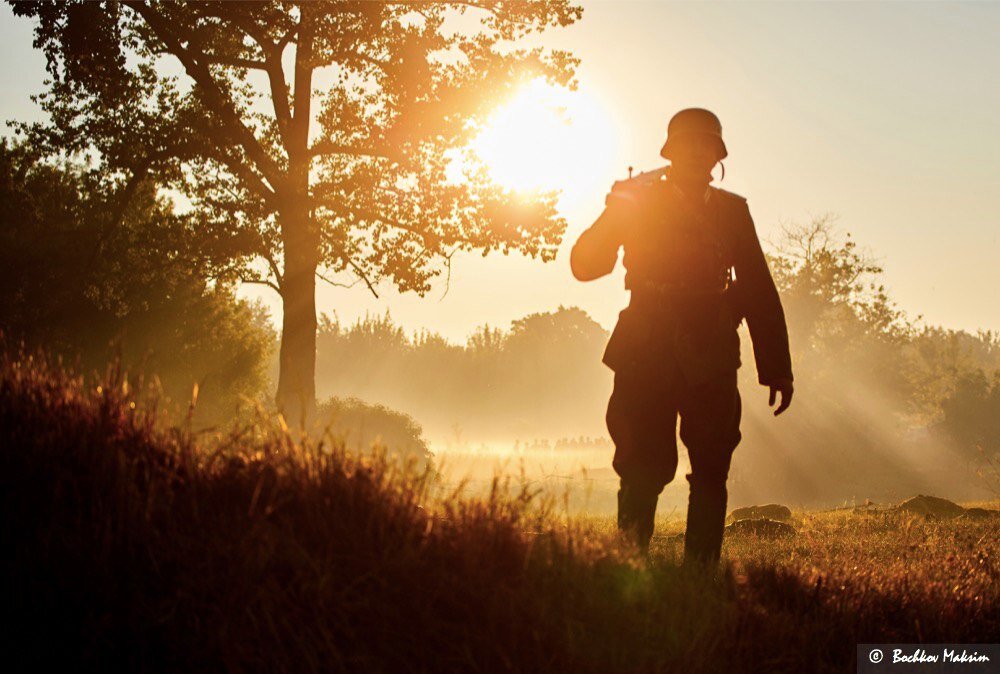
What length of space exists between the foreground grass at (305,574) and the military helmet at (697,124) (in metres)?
2.68

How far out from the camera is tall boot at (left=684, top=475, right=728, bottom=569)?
16.6 feet

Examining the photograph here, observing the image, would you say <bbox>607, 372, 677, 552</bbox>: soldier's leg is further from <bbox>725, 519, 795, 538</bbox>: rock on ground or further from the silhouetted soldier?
<bbox>725, 519, 795, 538</bbox>: rock on ground

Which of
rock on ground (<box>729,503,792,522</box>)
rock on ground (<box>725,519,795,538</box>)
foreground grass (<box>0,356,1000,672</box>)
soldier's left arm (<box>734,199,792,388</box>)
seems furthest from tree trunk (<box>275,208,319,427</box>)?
foreground grass (<box>0,356,1000,672</box>)

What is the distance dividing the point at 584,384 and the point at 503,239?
94.0 meters

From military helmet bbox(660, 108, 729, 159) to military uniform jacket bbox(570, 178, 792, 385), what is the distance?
327mm

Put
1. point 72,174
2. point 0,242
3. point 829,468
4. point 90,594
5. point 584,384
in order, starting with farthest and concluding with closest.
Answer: point 584,384 < point 829,468 < point 72,174 < point 0,242 < point 90,594

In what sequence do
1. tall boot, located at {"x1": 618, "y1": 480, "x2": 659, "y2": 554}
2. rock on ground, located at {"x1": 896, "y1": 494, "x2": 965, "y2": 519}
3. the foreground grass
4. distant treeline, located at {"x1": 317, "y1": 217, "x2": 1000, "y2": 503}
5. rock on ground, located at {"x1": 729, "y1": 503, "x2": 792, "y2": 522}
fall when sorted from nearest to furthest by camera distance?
1. the foreground grass
2. tall boot, located at {"x1": 618, "y1": 480, "x2": 659, "y2": 554}
3. rock on ground, located at {"x1": 896, "y1": 494, "x2": 965, "y2": 519}
4. rock on ground, located at {"x1": 729, "y1": 503, "x2": 792, "y2": 522}
5. distant treeline, located at {"x1": 317, "y1": 217, "x2": 1000, "y2": 503}

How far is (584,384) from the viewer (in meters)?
110

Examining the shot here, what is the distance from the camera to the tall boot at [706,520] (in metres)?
5.07

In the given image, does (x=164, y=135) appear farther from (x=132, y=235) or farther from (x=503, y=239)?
(x=503, y=239)

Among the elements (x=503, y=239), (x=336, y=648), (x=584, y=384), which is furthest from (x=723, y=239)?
(x=584, y=384)

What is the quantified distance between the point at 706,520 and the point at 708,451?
425 millimetres

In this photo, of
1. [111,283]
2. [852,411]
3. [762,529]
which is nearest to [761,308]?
[762,529]

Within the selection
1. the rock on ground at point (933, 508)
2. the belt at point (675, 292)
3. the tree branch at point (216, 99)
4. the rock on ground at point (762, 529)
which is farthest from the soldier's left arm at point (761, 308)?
the tree branch at point (216, 99)
